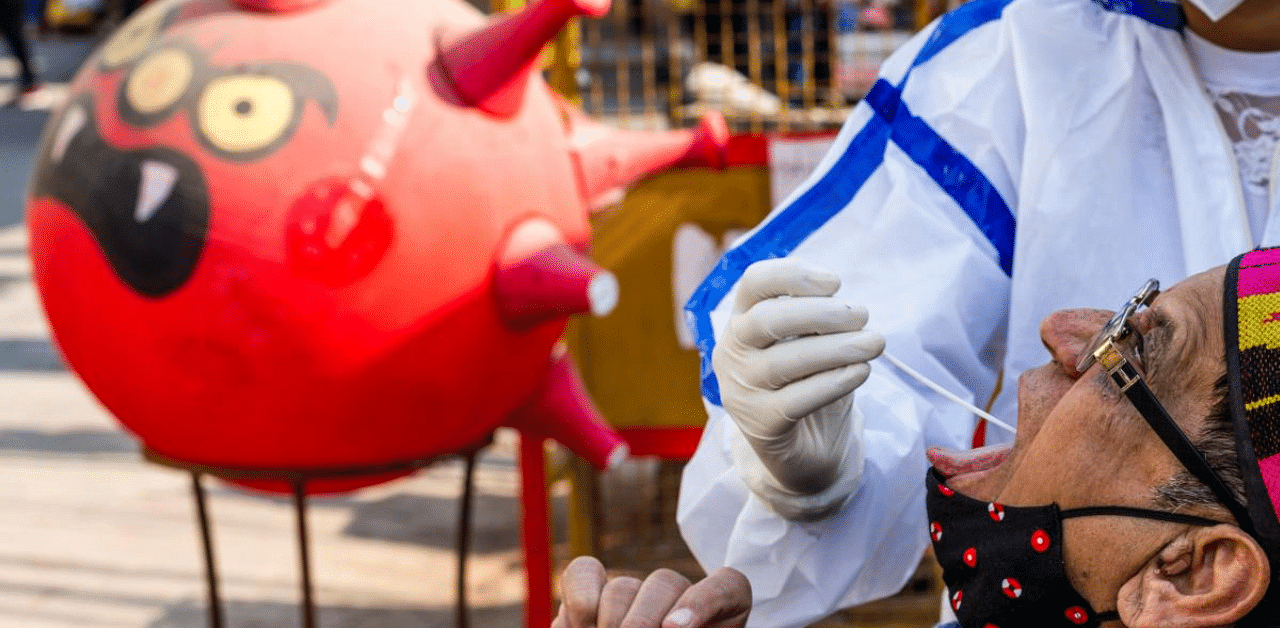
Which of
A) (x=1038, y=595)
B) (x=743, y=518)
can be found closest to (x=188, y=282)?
(x=743, y=518)

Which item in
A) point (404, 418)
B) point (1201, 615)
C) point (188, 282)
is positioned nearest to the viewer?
point (1201, 615)

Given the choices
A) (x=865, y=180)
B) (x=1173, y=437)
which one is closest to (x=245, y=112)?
(x=865, y=180)

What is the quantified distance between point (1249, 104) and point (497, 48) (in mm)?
1516

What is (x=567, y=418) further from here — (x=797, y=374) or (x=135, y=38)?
(x=797, y=374)

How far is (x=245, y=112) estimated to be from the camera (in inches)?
107

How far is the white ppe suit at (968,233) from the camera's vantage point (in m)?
1.75

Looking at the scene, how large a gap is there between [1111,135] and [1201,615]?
2.43 feet

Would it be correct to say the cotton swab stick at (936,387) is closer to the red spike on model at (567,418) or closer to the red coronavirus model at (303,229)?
the red coronavirus model at (303,229)

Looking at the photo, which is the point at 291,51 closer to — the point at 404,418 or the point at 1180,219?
the point at 404,418

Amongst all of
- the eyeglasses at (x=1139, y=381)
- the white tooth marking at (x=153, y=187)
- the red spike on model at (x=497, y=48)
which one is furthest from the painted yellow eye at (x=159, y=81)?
the eyeglasses at (x=1139, y=381)

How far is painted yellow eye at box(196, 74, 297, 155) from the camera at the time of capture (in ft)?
8.86

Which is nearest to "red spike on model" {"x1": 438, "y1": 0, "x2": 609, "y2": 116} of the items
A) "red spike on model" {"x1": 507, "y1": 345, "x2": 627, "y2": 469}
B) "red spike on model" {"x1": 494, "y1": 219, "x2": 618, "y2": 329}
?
"red spike on model" {"x1": 494, "y1": 219, "x2": 618, "y2": 329}

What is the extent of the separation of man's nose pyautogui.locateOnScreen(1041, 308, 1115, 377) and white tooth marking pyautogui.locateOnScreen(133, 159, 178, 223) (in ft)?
5.83

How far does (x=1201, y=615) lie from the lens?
1.27m
